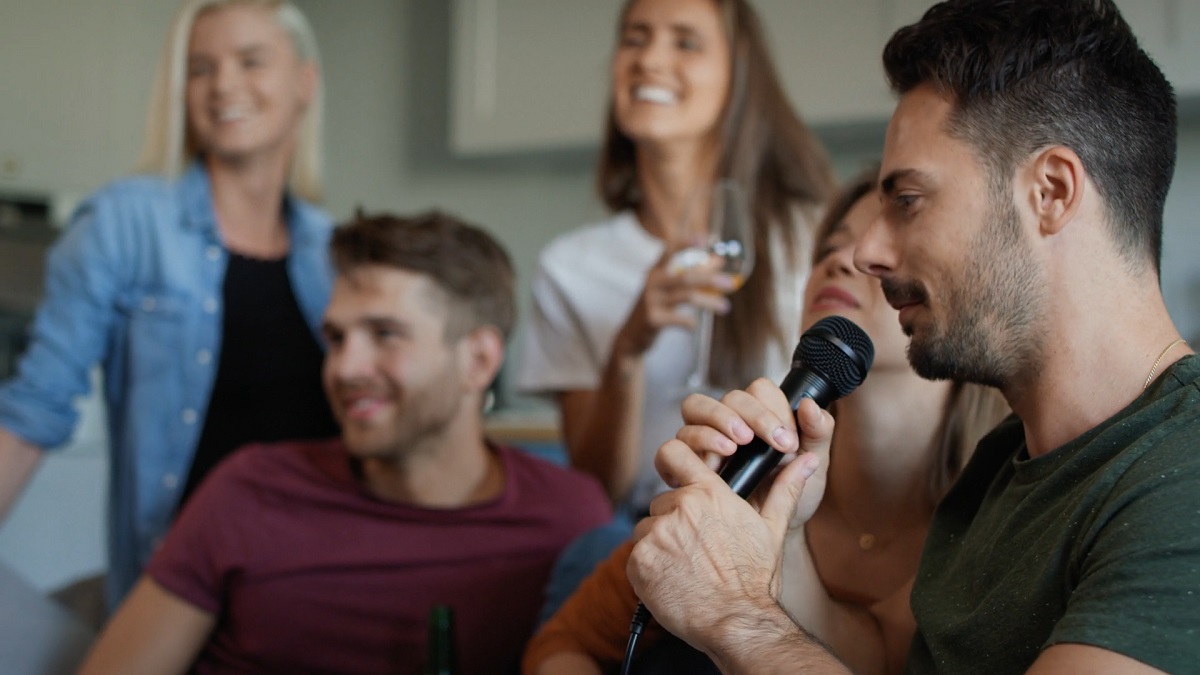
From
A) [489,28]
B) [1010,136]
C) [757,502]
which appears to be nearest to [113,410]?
[757,502]

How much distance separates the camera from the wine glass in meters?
1.47

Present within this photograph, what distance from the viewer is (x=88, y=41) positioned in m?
3.47

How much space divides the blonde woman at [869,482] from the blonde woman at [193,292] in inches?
33.9

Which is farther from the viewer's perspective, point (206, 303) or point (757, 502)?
point (206, 303)

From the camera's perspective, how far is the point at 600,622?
3.49ft

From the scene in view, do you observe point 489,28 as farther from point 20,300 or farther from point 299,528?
point 299,528

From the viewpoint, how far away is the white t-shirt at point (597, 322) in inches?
69.1

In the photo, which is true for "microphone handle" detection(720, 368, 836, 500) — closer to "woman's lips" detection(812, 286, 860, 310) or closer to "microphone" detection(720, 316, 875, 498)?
"microphone" detection(720, 316, 875, 498)

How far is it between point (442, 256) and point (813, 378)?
94 centimetres

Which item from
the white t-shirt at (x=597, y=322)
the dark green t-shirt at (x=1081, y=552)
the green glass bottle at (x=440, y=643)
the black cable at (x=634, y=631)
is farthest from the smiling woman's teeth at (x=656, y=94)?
the black cable at (x=634, y=631)

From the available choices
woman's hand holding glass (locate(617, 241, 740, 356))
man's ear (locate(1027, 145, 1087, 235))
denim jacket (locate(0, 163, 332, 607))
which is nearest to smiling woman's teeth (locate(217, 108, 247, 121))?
denim jacket (locate(0, 163, 332, 607))

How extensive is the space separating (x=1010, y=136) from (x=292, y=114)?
135 centimetres

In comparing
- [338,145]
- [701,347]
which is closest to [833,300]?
[701,347]

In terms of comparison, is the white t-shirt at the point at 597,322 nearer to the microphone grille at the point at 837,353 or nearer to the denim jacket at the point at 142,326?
the denim jacket at the point at 142,326
